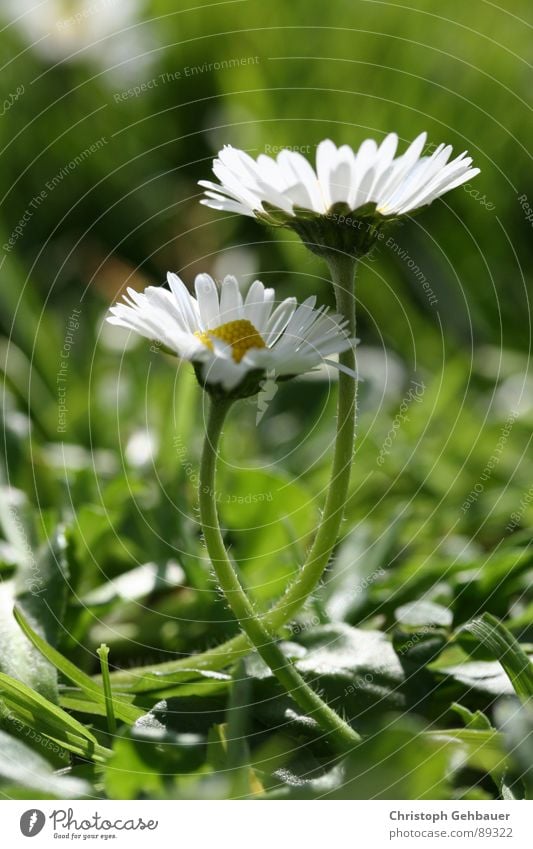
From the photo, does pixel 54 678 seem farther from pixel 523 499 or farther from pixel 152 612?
pixel 523 499

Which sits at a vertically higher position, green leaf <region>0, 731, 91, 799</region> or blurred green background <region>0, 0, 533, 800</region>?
blurred green background <region>0, 0, 533, 800</region>

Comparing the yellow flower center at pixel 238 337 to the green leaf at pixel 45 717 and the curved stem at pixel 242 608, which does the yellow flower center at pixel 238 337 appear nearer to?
the curved stem at pixel 242 608

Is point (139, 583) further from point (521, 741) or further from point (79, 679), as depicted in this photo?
point (521, 741)

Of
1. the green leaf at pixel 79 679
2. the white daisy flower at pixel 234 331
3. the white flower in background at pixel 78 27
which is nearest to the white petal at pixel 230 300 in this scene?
the white daisy flower at pixel 234 331

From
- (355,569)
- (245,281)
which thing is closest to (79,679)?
(355,569)

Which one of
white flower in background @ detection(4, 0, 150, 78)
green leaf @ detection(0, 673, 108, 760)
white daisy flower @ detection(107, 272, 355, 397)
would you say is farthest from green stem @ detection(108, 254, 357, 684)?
white flower in background @ detection(4, 0, 150, 78)
